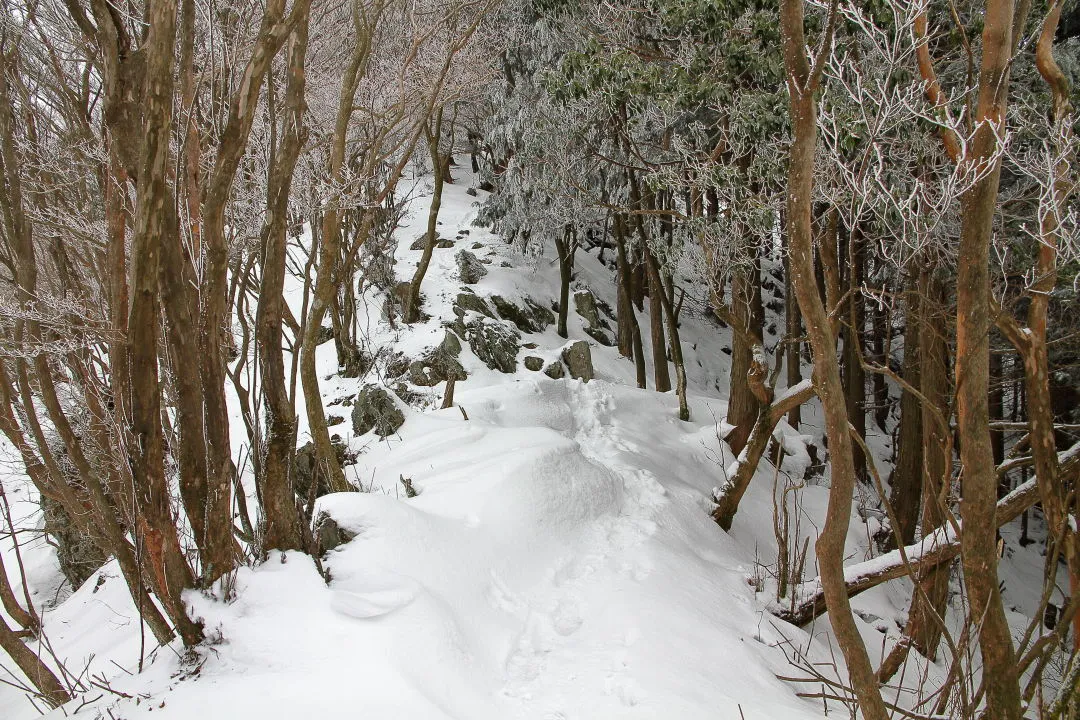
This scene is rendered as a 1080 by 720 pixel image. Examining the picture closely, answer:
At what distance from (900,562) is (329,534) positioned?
3702 mm

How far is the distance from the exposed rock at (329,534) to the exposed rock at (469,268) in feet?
34.6

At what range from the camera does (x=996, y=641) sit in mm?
2559

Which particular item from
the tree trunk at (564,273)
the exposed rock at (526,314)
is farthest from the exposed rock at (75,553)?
the tree trunk at (564,273)

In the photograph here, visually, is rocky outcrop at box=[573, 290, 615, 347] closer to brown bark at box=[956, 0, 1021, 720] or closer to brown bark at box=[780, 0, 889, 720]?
brown bark at box=[956, 0, 1021, 720]

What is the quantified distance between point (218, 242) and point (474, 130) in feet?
51.0

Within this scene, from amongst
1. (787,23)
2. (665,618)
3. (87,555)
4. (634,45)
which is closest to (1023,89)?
(634,45)

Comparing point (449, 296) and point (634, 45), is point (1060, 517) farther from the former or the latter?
point (449, 296)

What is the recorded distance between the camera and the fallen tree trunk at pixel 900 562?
4.03 m

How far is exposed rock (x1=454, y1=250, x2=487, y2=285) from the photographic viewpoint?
14242 millimetres

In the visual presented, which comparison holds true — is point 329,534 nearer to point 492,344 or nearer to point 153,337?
point 153,337

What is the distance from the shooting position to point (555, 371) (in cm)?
1238

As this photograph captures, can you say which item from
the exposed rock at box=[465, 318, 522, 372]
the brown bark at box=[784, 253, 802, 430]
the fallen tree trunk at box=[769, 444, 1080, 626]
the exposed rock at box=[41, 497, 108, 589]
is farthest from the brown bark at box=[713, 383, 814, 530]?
the exposed rock at box=[41, 497, 108, 589]

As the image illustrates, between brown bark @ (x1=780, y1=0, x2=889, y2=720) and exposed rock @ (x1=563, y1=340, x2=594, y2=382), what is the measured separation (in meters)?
10.0

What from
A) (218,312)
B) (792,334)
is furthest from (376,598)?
(792,334)
